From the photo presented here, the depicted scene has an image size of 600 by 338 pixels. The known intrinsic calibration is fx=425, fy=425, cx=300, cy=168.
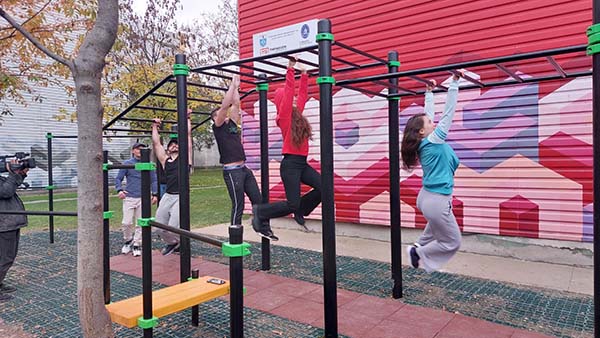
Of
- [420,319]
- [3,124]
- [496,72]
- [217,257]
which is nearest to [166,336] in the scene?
[420,319]

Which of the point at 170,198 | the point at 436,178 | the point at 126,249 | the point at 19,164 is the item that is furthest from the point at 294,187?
the point at 126,249

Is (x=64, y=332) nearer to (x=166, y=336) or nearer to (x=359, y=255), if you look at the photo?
(x=166, y=336)

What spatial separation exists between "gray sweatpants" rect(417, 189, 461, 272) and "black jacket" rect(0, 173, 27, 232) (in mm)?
4073

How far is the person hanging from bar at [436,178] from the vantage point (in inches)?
132

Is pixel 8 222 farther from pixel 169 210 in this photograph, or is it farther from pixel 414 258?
pixel 414 258

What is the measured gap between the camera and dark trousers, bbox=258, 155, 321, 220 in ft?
14.4

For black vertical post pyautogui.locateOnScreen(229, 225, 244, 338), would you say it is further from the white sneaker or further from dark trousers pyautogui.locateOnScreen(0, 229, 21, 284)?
the white sneaker

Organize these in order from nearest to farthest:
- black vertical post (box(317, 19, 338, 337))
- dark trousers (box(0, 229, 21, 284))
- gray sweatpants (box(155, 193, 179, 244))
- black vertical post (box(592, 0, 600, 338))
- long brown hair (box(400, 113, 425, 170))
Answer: black vertical post (box(592, 0, 600, 338)) < black vertical post (box(317, 19, 338, 337)) < long brown hair (box(400, 113, 425, 170)) < dark trousers (box(0, 229, 21, 284)) < gray sweatpants (box(155, 193, 179, 244))

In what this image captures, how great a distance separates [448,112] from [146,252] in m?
2.45

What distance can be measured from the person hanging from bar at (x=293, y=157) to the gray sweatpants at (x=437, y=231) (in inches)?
51.8

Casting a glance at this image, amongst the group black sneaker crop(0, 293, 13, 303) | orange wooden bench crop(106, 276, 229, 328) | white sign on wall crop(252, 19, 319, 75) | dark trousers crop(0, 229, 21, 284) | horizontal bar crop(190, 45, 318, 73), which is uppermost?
white sign on wall crop(252, 19, 319, 75)

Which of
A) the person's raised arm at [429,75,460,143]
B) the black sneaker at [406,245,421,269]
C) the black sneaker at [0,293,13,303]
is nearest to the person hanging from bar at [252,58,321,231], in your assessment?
the black sneaker at [406,245,421,269]

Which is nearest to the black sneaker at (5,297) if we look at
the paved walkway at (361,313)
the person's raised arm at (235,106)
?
the paved walkway at (361,313)

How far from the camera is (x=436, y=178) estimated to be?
3426 millimetres
